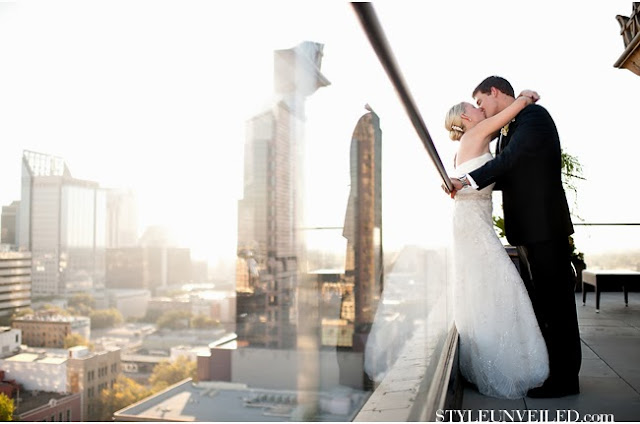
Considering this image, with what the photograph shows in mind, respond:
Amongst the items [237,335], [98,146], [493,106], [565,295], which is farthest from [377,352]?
[237,335]

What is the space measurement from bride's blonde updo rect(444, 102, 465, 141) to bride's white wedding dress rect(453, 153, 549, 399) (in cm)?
20

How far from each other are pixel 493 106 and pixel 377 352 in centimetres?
190

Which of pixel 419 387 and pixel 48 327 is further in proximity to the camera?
pixel 48 327

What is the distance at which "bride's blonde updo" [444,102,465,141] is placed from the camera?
6.37 feet

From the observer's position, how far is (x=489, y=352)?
1675mm

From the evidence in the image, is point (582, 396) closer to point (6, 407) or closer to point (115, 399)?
point (6, 407)

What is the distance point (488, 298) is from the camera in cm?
171

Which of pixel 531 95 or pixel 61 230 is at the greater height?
pixel 531 95

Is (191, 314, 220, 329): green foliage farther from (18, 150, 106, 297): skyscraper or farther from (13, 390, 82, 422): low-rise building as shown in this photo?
(13, 390, 82, 422): low-rise building

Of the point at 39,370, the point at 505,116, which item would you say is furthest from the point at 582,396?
the point at 39,370

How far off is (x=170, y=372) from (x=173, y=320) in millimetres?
1400

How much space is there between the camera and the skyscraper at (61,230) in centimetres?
800

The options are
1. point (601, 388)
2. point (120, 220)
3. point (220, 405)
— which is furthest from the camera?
point (220, 405)

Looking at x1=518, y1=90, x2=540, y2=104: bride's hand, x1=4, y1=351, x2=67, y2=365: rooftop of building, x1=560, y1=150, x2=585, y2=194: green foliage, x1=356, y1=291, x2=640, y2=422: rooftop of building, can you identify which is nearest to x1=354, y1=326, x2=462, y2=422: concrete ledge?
x1=356, y1=291, x2=640, y2=422: rooftop of building
